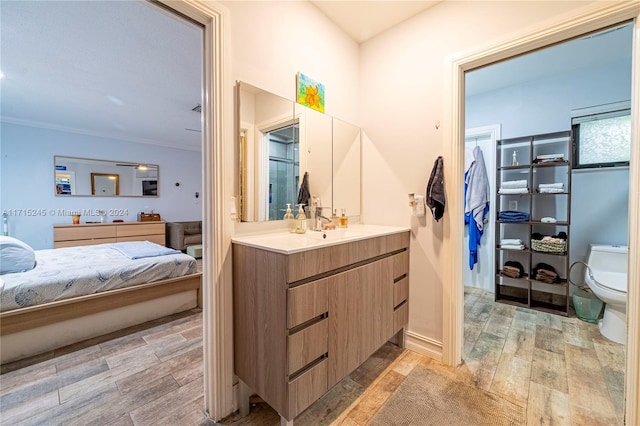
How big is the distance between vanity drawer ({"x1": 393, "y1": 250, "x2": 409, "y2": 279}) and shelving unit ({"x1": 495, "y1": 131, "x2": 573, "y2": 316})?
1.71 meters

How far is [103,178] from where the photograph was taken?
15.6 ft

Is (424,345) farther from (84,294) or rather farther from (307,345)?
(84,294)

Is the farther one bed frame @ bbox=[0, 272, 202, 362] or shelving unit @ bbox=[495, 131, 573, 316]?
shelving unit @ bbox=[495, 131, 573, 316]

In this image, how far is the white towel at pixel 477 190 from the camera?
10.1ft

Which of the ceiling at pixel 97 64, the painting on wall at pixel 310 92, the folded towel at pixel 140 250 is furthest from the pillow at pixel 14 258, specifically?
the painting on wall at pixel 310 92

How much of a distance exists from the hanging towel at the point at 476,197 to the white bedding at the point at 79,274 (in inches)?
132

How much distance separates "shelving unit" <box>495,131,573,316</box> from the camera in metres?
2.70

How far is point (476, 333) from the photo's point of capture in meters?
2.27

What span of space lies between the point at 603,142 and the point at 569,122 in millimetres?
357

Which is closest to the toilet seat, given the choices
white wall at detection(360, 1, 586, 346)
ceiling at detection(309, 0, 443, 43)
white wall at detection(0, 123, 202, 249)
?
white wall at detection(360, 1, 586, 346)

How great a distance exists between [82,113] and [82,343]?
338cm

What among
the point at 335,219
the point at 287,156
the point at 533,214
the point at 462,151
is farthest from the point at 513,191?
the point at 287,156

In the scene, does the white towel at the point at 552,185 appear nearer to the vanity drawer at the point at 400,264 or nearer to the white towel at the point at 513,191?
the white towel at the point at 513,191

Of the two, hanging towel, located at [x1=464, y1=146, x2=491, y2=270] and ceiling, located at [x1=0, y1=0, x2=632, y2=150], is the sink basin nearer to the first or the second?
ceiling, located at [x1=0, y1=0, x2=632, y2=150]
